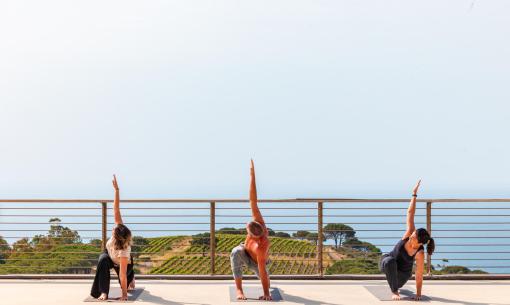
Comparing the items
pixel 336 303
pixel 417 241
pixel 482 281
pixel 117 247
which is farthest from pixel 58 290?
pixel 482 281

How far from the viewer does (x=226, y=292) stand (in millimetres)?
6906

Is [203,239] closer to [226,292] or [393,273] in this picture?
[226,292]

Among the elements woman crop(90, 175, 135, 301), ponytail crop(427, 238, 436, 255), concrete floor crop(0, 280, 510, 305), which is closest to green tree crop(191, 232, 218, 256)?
concrete floor crop(0, 280, 510, 305)

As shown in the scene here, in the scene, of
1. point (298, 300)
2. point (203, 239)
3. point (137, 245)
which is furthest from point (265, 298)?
point (203, 239)

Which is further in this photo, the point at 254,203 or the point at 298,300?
the point at 298,300

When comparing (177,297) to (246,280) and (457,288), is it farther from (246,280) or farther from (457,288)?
(457,288)

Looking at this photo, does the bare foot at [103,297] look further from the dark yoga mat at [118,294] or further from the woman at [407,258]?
the woman at [407,258]

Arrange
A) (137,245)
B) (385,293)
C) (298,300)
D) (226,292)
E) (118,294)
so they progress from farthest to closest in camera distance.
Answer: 1. (137,245)
2. (226,292)
3. (385,293)
4. (118,294)
5. (298,300)

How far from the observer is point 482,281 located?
7855mm

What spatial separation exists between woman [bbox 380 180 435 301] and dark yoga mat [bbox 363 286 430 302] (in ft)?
0.25

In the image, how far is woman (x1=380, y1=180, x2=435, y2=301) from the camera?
634 centimetres

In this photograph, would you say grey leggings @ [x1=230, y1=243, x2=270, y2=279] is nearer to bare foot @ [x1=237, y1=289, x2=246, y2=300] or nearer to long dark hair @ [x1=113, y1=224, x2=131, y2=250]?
bare foot @ [x1=237, y1=289, x2=246, y2=300]

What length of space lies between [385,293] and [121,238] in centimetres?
266

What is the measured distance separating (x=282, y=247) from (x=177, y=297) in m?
76.1
